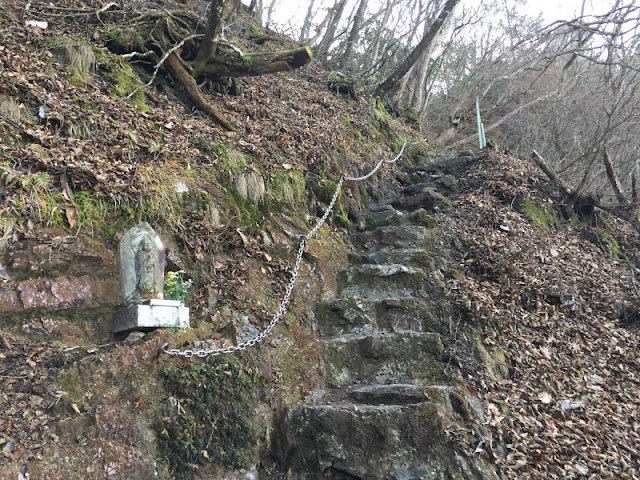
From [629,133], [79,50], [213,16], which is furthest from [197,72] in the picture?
[629,133]

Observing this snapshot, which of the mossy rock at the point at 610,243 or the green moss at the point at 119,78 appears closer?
the green moss at the point at 119,78

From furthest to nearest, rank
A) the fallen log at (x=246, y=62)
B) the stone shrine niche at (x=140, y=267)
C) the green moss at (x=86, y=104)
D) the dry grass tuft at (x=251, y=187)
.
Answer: the fallen log at (x=246, y=62)
the dry grass tuft at (x=251, y=187)
the green moss at (x=86, y=104)
the stone shrine niche at (x=140, y=267)

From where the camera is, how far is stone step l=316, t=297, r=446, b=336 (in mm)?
5164

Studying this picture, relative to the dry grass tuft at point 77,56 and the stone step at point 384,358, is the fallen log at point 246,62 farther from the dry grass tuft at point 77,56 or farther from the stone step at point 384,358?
the stone step at point 384,358

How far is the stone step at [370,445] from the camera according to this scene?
3566 millimetres

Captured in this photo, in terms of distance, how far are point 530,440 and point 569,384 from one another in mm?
1188

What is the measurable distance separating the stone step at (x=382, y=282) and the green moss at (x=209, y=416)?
2.35m

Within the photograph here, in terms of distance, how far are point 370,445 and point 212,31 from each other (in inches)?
226

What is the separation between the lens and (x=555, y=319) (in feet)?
19.0

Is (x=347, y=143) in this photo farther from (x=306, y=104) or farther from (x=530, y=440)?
(x=530, y=440)

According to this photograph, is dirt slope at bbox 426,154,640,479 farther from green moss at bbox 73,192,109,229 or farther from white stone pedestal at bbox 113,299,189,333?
green moss at bbox 73,192,109,229

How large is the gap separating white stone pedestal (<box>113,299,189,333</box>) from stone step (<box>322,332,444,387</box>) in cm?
170

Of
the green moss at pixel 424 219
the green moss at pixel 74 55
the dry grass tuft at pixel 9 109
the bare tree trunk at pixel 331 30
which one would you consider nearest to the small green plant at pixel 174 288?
the dry grass tuft at pixel 9 109

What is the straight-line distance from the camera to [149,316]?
3443mm
